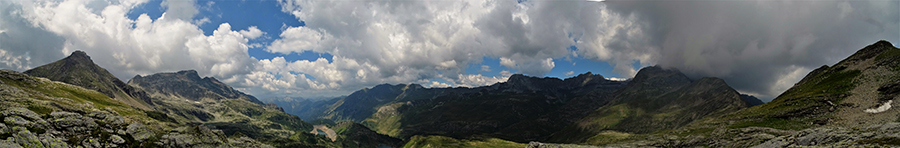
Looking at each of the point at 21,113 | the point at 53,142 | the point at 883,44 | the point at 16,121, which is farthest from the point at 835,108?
the point at 21,113

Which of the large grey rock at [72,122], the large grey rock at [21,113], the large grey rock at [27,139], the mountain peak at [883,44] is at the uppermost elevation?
the mountain peak at [883,44]

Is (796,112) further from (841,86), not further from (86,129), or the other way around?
(86,129)

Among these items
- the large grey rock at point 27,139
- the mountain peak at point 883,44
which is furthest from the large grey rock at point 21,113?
the mountain peak at point 883,44

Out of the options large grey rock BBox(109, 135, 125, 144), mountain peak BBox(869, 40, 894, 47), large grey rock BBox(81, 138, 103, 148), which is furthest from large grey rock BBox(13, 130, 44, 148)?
mountain peak BBox(869, 40, 894, 47)

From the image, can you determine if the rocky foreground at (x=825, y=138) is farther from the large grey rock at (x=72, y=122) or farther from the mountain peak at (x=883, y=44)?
the mountain peak at (x=883, y=44)

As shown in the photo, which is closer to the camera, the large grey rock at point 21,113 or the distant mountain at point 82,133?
the distant mountain at point 82,133

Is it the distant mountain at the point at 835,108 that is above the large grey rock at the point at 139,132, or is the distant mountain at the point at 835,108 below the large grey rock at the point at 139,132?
above

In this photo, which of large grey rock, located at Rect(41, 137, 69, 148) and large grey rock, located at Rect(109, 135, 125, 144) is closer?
large grey rock, located at Rect(41, 137, 69, 148)

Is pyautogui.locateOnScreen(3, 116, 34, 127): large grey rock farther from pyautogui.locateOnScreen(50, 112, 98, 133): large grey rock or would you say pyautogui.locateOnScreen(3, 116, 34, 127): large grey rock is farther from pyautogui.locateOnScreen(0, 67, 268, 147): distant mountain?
pyautogui.locateOnScreen(50, 112, 98, 133): large grey rock

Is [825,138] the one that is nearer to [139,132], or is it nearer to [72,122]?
[139,132]

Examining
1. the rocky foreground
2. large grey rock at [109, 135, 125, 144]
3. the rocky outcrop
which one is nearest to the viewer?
the rocky foreground

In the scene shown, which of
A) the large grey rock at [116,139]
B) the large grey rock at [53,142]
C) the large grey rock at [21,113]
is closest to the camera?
the large grey rock at [53,142]

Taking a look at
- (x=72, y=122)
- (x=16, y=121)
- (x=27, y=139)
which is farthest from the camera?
(x=72, y=122)

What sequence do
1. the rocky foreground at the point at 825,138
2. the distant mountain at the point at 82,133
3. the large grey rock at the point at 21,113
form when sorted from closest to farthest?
the rocky foreground at the point at 825,138 < the distant mountain at the point at 82,133 < the large grey rock at the point at 21,113
